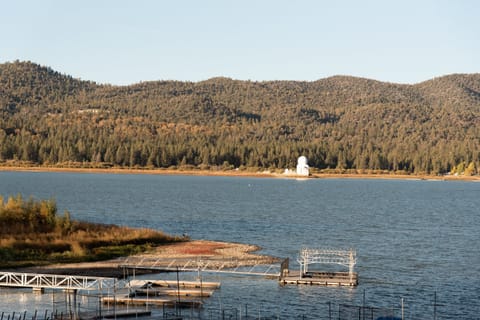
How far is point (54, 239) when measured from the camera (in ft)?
261

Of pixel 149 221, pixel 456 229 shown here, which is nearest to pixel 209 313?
pixel 149 221

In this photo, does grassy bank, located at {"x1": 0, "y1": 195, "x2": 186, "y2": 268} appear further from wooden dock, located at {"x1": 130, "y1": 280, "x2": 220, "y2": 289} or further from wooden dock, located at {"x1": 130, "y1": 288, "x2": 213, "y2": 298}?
wooden dock, located at {"x1": 130, "y1": 288, "x2": 213, "y2": 298}

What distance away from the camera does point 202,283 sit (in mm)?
64688

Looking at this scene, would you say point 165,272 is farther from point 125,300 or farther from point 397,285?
point 397,285

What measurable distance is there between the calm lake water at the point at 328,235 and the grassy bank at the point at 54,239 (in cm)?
1129

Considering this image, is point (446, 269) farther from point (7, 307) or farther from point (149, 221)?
point (149, 221)

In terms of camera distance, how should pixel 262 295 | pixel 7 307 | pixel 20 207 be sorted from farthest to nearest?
pixel 20 207, pixel 262 295, pixel 7 307

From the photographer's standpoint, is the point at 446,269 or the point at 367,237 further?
the point at 367,237

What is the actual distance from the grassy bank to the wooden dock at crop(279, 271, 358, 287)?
57.0 ft

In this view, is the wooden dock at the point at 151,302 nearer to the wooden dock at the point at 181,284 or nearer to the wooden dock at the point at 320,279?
the wooden dock at the point at 181,284

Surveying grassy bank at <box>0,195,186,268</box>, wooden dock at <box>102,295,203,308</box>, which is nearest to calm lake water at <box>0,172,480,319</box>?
wooden dock at <box>102,295,203,308</box>

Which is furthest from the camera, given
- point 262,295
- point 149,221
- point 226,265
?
→ point 149,221

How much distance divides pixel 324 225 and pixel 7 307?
2879 inches

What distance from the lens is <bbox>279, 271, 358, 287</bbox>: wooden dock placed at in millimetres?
67125
